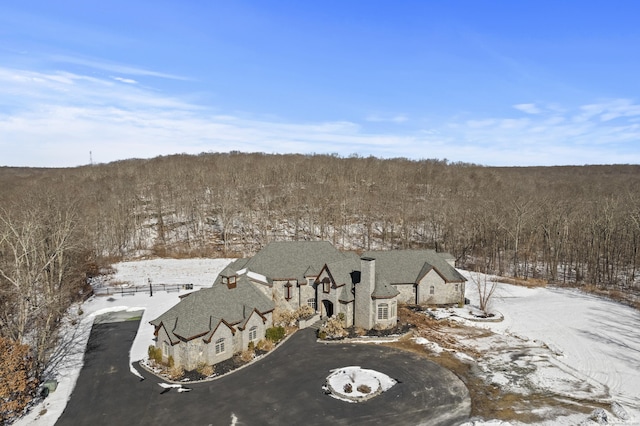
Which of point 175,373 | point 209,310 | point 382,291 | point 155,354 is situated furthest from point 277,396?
point 382,291

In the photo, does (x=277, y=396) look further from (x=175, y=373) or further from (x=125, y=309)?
(x=125, y=309)

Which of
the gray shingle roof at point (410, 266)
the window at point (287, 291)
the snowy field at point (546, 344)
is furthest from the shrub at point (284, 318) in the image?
the snowy field at point (546, 344)

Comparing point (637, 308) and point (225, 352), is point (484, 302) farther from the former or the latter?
point (225, 352)

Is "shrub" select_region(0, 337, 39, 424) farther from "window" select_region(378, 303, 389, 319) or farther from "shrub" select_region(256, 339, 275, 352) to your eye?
"window" select_region(378, 303, 389, 319)

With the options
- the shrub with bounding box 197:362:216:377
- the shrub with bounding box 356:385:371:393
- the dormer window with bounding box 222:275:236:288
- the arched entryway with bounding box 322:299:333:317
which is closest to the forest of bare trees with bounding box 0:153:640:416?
the dormer window with bounding box 222:275:236:288

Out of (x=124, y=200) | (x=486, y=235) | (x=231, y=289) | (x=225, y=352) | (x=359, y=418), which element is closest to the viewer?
(x=359, y=418)

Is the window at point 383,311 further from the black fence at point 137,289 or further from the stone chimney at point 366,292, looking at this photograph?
the black fence at point 137,289

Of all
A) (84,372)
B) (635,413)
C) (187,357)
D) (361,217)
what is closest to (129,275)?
(84,372)
